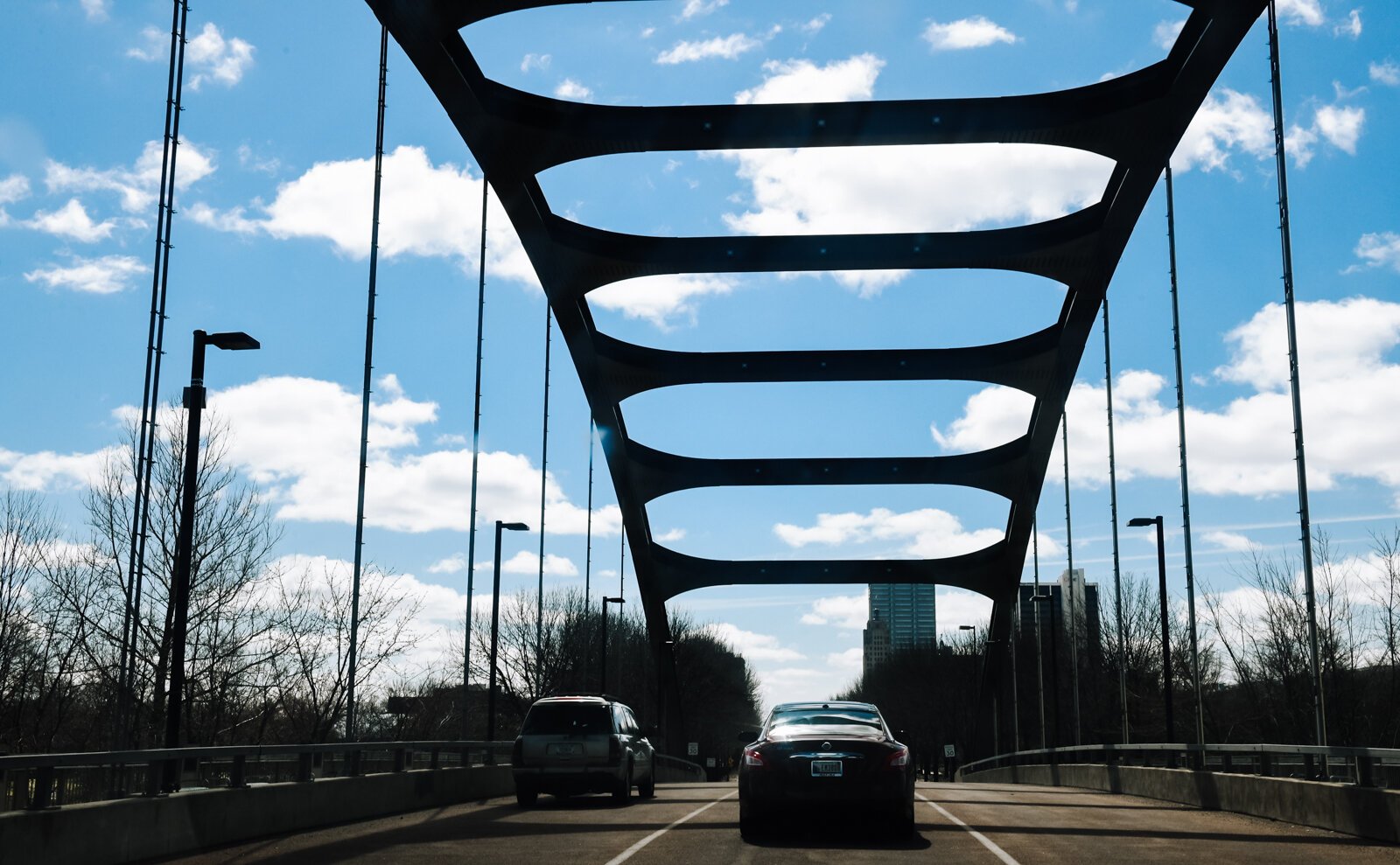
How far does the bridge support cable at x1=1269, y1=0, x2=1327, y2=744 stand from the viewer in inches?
703

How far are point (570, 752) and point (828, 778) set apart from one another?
848 cm

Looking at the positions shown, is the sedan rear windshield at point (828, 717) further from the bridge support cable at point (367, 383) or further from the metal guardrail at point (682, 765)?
the metal guardrail at point (682, 765)

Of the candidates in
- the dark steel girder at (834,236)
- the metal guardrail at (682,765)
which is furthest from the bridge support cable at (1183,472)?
the metal guardrail at (682,765)

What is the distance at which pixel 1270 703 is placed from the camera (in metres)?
47.0

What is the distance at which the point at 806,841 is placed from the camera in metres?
13.3

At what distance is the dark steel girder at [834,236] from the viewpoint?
2483 cm

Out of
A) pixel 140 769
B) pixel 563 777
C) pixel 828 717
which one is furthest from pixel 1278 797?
pixel 140 769

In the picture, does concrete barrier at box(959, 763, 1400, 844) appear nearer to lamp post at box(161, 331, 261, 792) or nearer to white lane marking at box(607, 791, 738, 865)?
white lane marking at box(607, 791, 738, 865)

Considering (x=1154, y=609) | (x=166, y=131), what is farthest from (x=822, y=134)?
(x=1154, y=609)

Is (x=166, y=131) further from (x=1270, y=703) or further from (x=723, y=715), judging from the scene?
(x=723, y=715)

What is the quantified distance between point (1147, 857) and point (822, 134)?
16.8 metres

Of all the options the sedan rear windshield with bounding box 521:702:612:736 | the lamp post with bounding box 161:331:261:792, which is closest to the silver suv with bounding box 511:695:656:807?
the sedan rear windshield with bounding box 521:702:612:736

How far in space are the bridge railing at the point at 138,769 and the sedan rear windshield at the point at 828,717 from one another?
16.8ft

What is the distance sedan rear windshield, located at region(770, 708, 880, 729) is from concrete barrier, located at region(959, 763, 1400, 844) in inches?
187
